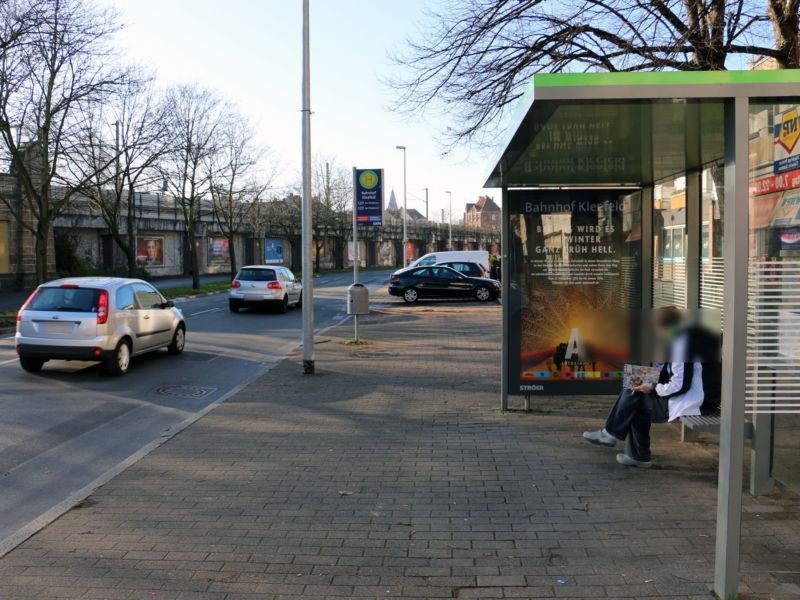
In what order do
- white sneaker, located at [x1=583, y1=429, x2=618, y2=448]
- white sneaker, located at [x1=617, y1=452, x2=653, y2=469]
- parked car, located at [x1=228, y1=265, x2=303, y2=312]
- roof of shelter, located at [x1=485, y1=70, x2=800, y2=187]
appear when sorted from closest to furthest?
roof of shelter, located at [x1=485, y1=70, x2=800, y2=187], white sneaker, located at [x1=617, y1=452, x2=653, y2=469], white sneaker, located at [x1=583, y1=429, x2=618, y2=448], parked car, located at [x1=228, y1=265, x2=303, y2=312]

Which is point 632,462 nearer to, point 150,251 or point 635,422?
point 635,422

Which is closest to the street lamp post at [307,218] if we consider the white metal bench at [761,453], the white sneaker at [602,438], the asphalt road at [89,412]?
the asphalt road at [89,412]

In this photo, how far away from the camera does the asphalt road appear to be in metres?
5.82

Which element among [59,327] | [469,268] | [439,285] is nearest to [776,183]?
[59,327]

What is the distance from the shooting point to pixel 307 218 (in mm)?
11297

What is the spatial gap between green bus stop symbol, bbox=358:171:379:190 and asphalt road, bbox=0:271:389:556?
379 centimetres

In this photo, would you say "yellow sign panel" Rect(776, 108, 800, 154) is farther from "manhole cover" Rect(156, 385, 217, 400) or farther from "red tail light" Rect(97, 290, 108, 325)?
"red tail light" Rect(97, 290, 108, 325)

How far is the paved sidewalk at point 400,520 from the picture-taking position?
3.93 m

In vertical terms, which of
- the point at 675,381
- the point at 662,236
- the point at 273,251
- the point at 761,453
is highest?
the point at 273,251

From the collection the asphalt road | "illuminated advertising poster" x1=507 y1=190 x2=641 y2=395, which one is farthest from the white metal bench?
the asphalt road

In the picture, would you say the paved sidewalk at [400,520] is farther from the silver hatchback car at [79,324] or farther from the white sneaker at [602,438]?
the silver hatchback car at [79,324]

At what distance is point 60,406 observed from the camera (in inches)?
357

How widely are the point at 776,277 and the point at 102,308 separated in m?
9.65

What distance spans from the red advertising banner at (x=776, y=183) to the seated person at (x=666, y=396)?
101cm
